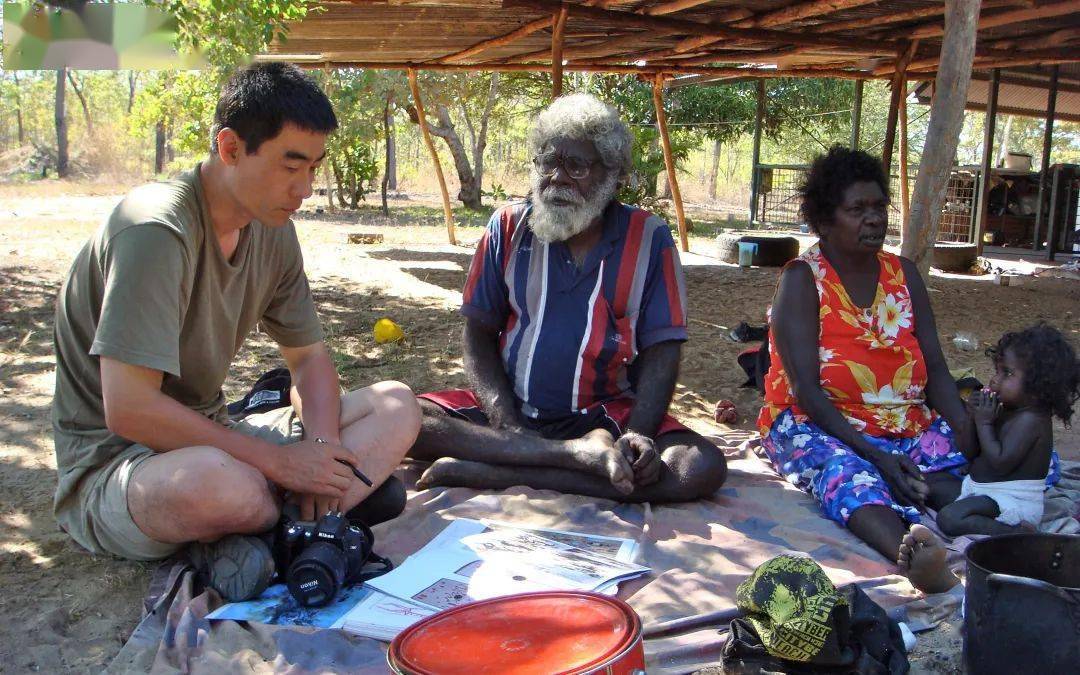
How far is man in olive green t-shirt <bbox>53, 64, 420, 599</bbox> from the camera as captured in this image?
94.6 inches

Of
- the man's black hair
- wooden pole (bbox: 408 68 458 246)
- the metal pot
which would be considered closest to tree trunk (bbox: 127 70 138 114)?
wooden pole (bbox: 408 68 458 246)

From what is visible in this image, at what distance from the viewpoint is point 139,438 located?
8.11ft

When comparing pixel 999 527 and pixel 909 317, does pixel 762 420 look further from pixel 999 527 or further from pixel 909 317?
pixel 999 527

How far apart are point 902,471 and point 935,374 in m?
0.48

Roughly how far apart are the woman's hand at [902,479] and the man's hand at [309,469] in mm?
1806

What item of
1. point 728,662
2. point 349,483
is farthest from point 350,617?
point 728,662

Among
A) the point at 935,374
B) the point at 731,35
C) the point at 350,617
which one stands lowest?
the point at 350,617

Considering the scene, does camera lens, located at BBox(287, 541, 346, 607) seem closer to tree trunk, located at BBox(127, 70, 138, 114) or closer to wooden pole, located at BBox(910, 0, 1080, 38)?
wooden pole, located at BBox(910, 0, 1080, 38)

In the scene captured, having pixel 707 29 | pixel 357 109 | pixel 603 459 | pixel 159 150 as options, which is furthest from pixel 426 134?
pixel 159 150

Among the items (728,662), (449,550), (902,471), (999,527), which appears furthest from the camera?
(902,471)

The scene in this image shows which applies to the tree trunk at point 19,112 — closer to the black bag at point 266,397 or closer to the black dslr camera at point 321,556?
the black bag at point 266,397

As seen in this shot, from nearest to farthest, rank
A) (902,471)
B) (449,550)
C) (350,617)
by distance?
(350,617) → (449,550) → (902,471)

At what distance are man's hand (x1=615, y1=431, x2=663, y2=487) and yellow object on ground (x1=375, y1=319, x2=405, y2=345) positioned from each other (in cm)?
326

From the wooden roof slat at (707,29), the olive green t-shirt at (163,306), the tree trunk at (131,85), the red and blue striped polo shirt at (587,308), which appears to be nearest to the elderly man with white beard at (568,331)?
the red and blue striped polo shirt at (587,308)
